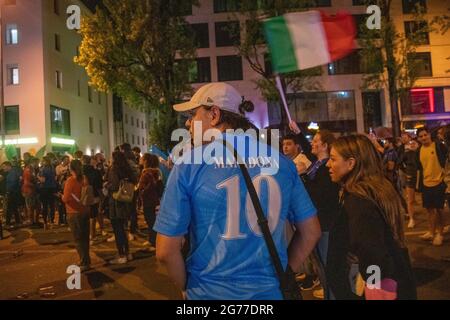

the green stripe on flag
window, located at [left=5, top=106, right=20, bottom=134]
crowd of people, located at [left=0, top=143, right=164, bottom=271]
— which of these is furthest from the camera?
window, located at [left=5, top=106, right=20, bottom=134]

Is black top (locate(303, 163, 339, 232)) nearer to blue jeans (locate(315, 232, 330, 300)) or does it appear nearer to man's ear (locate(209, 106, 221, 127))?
blue jeans (locate(315, 232, 330, 300))

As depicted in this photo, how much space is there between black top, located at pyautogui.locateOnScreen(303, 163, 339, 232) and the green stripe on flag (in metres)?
1.45

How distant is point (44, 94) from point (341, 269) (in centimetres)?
2879

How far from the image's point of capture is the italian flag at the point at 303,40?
4125 millimetres

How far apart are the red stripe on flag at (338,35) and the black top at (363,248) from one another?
6.35 ft

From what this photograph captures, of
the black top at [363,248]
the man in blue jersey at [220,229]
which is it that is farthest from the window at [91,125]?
the man in blue jersey at [220,229]

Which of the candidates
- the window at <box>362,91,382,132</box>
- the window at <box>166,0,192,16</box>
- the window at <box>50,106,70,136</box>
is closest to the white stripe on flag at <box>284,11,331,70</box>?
the window at <box>166,0,192,16</box>

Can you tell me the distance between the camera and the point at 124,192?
8133mm

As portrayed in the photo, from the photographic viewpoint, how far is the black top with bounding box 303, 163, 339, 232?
4.98 meters

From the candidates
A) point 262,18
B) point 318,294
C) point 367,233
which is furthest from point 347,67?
point 367,233

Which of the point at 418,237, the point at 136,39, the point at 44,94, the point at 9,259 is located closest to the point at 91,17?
the point at 136,39

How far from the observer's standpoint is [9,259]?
28.4 feet
